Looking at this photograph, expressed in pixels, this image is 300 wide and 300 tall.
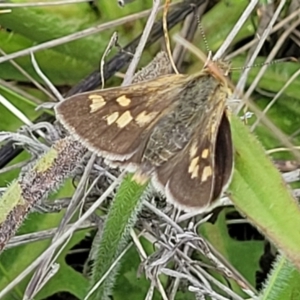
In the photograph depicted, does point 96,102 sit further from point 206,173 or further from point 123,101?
point 206,173

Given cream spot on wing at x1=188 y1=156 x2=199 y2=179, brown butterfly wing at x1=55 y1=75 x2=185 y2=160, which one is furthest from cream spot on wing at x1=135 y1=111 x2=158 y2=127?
cream spot on wing at x1=188 y1=156 x2=199 y2=179

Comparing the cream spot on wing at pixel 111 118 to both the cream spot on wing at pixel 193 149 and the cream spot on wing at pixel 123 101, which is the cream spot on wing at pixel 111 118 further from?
the cream spot on wing at pixel 193 149

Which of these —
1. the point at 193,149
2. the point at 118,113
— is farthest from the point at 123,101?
the point at 193,149

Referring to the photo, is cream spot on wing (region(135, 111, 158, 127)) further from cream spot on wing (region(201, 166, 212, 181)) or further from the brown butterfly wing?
cream spot on wing (region(201, 166, 212, 181))

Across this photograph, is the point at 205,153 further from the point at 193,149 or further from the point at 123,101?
the point at 123,101

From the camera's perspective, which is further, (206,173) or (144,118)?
(144,118)
